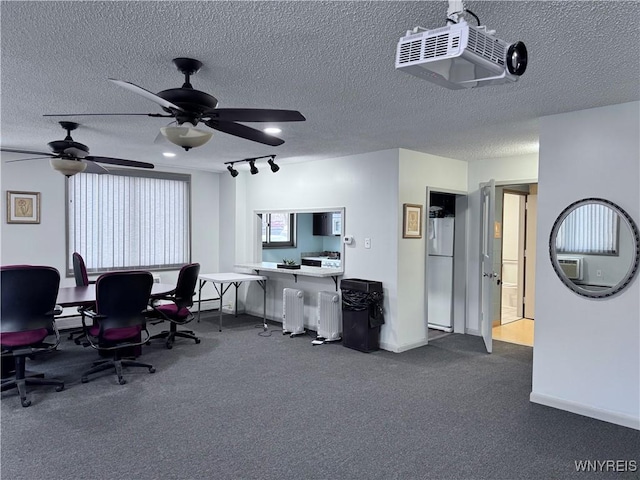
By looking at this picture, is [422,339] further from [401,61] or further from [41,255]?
[41,255]

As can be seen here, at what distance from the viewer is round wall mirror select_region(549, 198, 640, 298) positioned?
324cm

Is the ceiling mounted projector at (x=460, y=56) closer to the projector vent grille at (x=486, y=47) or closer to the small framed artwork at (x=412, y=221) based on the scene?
the projector vent grille at (x=486, y=47)

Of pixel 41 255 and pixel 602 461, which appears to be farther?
pixel 41 255

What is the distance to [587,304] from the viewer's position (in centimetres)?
341

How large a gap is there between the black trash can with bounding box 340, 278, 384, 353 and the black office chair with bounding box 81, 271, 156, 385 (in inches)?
90.7

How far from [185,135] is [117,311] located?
7.27ft

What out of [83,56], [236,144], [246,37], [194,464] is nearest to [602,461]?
[194,464]

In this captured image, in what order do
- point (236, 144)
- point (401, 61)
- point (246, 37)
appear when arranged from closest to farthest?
point (401, 61)
point (246, 37)
point (236, 144)

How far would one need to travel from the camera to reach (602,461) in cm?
275

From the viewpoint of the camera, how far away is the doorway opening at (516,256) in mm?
6492

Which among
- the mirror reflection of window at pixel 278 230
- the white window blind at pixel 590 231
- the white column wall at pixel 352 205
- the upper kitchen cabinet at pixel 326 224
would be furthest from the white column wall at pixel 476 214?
the mirror reflection of window at pixel 278 230

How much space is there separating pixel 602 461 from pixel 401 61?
277 centimetres

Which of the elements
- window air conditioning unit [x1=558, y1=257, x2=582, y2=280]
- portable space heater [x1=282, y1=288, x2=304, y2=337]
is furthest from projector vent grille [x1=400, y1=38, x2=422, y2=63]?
portable space heater [x1=282, y1=288, x2=304, y2=337]

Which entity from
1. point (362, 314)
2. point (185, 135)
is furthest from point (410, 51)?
point (362, 314)
